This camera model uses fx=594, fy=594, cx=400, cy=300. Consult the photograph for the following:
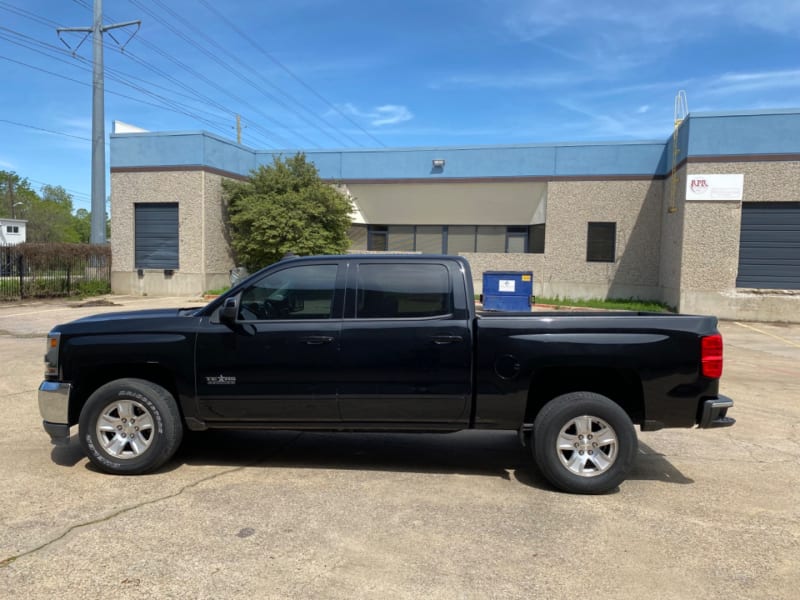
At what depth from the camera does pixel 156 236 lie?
24547 mm

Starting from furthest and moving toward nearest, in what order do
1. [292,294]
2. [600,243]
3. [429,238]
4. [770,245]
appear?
[429,238] → [600,243] → [770,245] → [292,294]

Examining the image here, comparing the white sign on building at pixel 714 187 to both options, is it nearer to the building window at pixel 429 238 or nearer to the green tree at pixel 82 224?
the building window at pixel 429 238

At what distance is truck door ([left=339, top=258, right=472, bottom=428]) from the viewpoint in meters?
4.73

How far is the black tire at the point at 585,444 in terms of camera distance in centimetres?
457

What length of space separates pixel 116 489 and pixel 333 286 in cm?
231

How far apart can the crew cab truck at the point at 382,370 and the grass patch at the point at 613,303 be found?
16717 millimetres

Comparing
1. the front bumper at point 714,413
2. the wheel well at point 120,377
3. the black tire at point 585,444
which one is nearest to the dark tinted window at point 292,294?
the wheel well at point 120,377

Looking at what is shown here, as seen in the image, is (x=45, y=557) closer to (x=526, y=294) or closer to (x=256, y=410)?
(x=256, y=410)

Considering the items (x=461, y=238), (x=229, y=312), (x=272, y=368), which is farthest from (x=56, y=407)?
(x=461, y=238)

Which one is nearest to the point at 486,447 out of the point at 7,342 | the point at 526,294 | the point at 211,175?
the point at 7,342

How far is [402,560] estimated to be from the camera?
139 inches

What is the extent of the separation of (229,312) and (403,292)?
4.65 feet

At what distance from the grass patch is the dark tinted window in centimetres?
1739

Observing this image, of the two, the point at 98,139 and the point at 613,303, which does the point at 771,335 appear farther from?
the point at 98,139
